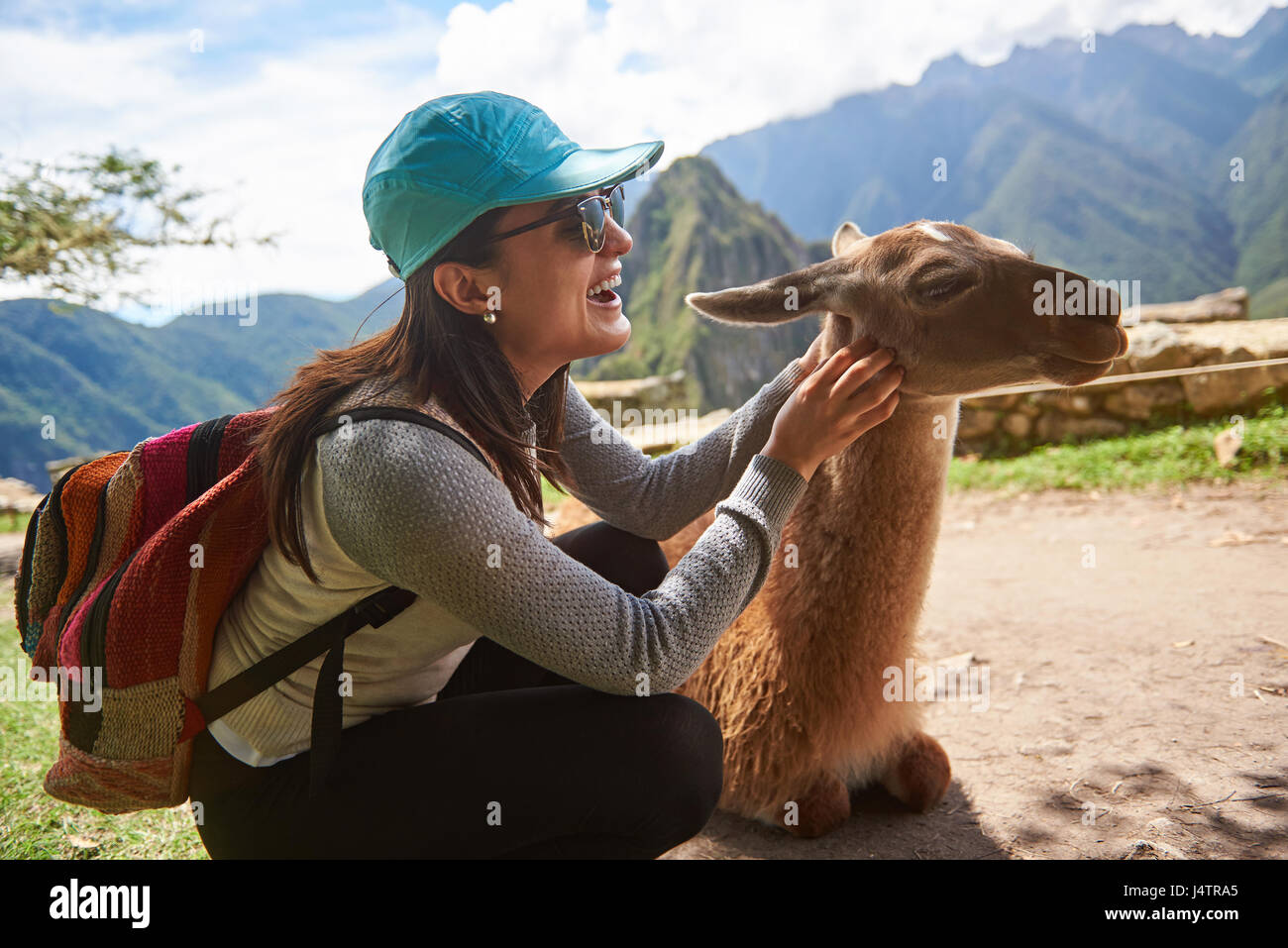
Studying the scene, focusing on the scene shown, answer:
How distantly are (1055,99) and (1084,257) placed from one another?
79.9 m

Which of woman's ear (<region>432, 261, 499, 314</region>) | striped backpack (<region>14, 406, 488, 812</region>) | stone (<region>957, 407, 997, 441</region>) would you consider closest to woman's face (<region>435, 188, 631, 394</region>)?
woman's ear (<region>432, 261, 499, 314</region>)

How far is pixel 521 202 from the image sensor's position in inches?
59.4

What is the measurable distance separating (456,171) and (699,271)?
90.2 metres

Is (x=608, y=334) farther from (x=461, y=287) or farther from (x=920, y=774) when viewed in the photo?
(x=920, y=774)

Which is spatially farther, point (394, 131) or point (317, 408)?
point (394, 131)

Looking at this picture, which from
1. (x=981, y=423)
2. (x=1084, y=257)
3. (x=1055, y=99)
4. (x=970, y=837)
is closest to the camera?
(x=970, y=837)

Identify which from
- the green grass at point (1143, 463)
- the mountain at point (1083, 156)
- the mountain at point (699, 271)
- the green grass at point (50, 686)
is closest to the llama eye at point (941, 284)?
the green grass at point (50, 686)

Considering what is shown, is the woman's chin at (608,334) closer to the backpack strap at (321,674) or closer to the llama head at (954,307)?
the llama head at (954,307)

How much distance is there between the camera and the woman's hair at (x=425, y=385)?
1391mm

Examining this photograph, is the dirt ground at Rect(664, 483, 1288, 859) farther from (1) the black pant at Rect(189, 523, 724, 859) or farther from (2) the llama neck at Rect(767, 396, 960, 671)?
(1) the black pant at Rect(189, 523, 724, 859)

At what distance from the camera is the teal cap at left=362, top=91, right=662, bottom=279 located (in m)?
1.46

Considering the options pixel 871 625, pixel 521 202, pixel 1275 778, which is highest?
pixel 521 202
